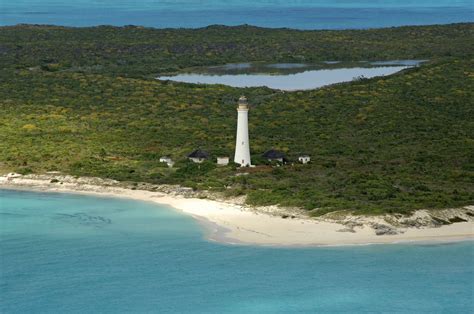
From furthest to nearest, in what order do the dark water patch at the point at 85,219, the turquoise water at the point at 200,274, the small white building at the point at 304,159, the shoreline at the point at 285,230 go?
the small white building at the point at 304,159
the dark water patch at the point at 85,219
the shoreline at the point at 285,230
the turquoise water at the point at 200,274

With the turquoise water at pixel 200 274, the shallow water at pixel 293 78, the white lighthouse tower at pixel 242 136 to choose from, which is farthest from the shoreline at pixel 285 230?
the shallow water at pixel 293 78

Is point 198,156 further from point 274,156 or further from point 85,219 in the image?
point 85,219

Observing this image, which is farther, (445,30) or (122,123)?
(445,30)

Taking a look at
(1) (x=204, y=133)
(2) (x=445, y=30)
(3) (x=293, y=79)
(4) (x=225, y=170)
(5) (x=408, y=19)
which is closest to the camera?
(4) (x=225, y=170)

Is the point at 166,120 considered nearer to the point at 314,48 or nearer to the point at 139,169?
the point at 139,169

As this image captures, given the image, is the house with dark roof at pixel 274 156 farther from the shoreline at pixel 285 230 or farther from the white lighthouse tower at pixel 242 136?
the shoreline at pixel 285 230

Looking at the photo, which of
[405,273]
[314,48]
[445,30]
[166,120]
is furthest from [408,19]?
[405,273]

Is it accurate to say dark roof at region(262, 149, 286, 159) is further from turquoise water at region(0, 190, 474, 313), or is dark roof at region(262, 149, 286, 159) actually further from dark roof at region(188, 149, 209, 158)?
turquoise water at region(0, 190, 474, 313)
